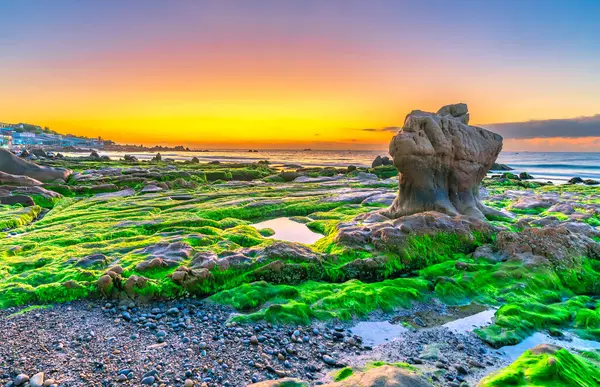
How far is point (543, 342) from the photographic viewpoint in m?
6.62

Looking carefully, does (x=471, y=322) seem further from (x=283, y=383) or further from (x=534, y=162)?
(x=534, y=162)

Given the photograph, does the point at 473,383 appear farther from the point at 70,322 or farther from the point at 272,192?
the point at 272,192

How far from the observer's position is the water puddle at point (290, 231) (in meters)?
13.9

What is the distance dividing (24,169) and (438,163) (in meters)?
32.0

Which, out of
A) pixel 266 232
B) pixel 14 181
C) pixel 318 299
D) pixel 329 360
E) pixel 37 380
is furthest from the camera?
pixel 14 181

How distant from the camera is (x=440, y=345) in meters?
6.33

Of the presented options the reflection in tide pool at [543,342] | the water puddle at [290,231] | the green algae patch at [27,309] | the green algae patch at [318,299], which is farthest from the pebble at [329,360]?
the water puddle at [290,231]

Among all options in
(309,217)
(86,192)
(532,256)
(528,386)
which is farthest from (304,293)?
(86,192)

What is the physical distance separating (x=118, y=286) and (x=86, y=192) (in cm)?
2158

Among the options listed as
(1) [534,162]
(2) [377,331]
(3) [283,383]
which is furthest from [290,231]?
(1) [534,162]

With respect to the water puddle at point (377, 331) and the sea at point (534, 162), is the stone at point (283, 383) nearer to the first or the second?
the water puddle at point (377, 331)

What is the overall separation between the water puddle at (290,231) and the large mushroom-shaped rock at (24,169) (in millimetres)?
22876

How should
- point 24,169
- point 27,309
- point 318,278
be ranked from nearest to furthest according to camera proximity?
point 27,309, point 318,278, point 24,169

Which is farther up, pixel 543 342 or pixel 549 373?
pixel 549 373
